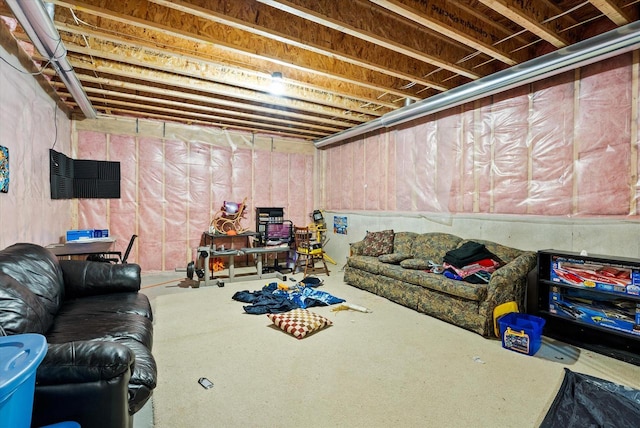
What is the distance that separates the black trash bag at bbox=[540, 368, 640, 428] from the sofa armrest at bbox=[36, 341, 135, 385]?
2283 millimetres

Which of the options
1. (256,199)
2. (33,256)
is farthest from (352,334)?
(256,199)

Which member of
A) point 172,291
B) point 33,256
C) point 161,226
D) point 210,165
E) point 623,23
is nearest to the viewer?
point 33,256

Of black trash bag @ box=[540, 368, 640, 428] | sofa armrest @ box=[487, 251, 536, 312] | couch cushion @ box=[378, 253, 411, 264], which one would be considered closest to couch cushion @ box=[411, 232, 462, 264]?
couch cushion @ box=[378, 253, 411, 264]

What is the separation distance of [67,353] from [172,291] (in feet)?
11.7

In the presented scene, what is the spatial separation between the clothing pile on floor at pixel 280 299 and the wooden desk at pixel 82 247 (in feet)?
6.65

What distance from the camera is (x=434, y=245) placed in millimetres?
4445

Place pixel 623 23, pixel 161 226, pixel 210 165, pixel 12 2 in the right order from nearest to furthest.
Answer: pixel 12 2
pixel 623 23
pixel 161 226
pixel 210 165

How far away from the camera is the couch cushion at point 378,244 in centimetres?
500

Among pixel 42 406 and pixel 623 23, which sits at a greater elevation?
pixel 623 23

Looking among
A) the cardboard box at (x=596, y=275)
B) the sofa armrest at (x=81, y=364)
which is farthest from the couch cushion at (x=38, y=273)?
the cardboard box at (x=596, y=275)

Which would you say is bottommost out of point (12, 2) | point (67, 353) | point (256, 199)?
point (67, 353)

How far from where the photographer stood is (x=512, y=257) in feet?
11.8

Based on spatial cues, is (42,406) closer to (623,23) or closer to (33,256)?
A: (33,256)

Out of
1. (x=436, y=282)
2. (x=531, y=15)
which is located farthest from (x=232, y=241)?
(x=531, y=15)
